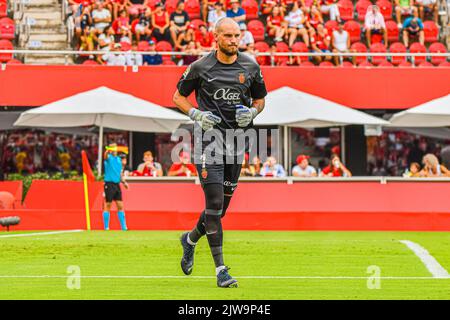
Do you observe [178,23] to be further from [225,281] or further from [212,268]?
[225,281]

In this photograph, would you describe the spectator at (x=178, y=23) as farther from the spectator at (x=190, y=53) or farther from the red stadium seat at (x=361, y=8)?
the red stadium seat at (x=361, y=8)

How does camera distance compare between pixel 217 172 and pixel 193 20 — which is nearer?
pixel 217 172

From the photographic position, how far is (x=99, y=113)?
1078 inches

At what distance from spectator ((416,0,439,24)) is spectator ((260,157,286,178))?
28.2ft

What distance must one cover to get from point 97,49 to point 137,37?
44.6 inches

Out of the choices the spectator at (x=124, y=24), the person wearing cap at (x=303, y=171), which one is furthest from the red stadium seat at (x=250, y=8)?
the person wearing cap at (x=303, y=171)

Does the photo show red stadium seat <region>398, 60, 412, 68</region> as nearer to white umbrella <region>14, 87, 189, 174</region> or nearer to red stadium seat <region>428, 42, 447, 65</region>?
red stadium seat <region>428, 42, 447, 65</region>

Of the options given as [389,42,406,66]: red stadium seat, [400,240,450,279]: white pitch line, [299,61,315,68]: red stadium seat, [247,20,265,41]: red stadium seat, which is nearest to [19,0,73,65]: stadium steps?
[247,20,265,41]: red stadium seat

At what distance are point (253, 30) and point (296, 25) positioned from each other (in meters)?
1.16

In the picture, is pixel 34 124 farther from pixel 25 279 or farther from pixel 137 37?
pixel 25 279

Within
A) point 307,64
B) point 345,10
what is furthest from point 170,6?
point 345,10

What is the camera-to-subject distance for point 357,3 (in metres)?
33.7

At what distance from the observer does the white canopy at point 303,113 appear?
27422 millimetres
